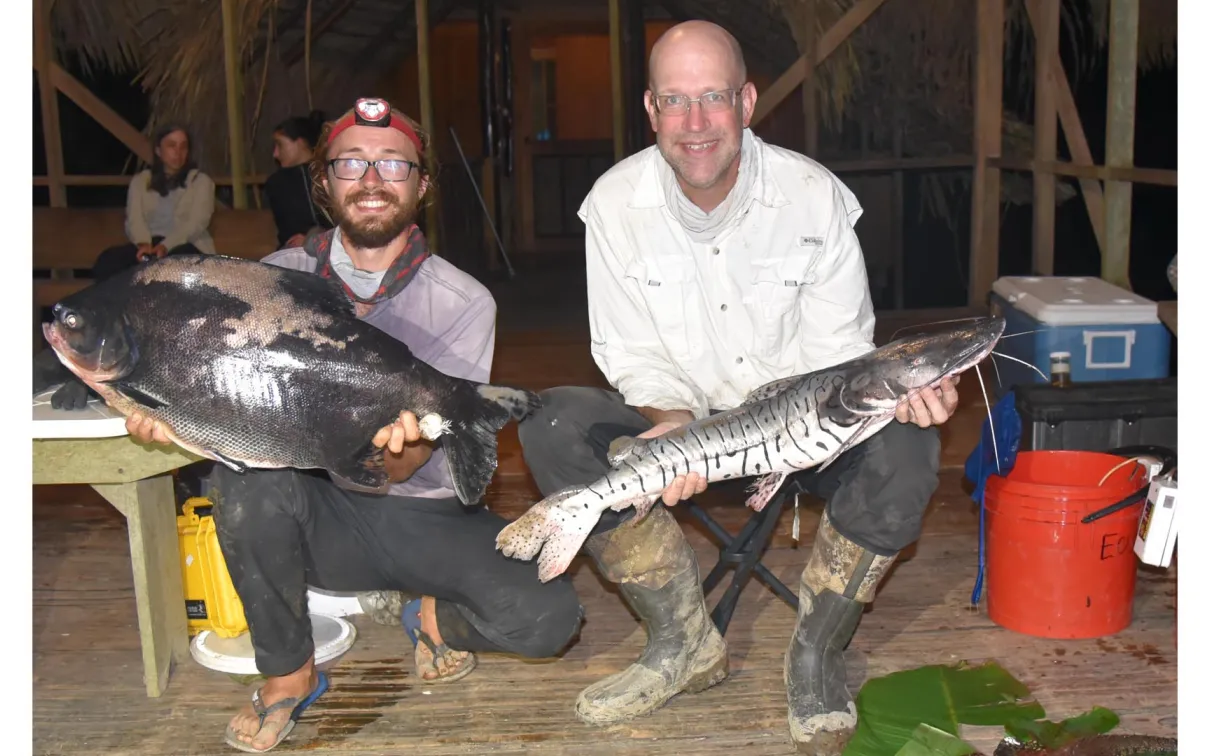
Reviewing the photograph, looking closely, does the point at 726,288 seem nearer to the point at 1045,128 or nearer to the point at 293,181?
the point at 293,181

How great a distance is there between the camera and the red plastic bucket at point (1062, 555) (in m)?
3.39

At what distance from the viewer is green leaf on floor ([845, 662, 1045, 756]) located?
2.90 m

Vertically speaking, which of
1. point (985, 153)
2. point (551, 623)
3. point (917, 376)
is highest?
point (985, 153)

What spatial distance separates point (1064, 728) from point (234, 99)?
23.9ft

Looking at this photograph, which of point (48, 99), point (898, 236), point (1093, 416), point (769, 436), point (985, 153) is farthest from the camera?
point (898, 236)

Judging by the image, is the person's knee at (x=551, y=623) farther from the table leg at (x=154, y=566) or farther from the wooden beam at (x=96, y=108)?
the wooden beam at (x=96, y=108)

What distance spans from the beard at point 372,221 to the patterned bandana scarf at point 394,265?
0.06 m

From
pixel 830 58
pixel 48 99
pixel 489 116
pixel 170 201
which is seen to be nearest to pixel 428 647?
pixel 170 201

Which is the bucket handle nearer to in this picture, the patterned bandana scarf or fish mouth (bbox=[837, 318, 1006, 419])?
fish mouth (bbox=[837, 318, 1006, 419])

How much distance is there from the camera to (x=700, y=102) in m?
3.05

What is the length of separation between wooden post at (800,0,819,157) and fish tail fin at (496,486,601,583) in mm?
6272

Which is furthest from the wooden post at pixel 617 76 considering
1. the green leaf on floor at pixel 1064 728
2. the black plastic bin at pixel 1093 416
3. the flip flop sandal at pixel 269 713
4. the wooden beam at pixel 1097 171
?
the green leaf on floor at pixel 1064 728

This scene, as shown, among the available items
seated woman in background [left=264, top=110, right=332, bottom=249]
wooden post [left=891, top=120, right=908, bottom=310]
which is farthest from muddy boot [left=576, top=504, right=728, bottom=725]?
wooden post [left=891, top=120, right=908, bottom=310]
